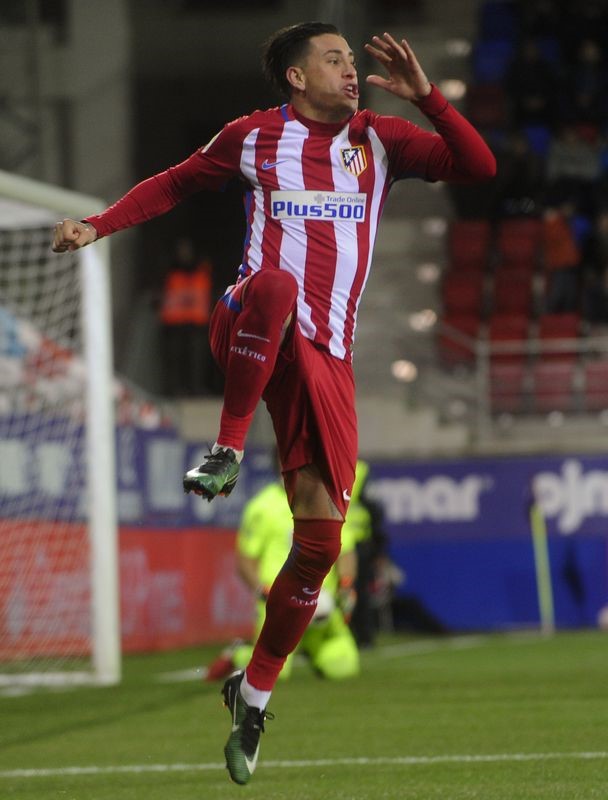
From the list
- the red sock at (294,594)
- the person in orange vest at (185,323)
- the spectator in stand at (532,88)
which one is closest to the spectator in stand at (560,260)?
the spectator in stand at (532,88)

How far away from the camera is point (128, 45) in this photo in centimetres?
1922

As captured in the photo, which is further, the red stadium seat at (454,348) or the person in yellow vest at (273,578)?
the red stadium seat at (454,348)

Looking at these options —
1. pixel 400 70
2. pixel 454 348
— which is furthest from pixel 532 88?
pixel 400 70

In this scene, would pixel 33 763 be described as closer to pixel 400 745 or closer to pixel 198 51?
pixel 400 745

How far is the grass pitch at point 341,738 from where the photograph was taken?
5.00 meters

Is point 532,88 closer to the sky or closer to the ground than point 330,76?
closer to the sky

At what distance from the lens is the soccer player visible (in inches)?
178

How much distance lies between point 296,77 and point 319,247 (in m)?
0.51

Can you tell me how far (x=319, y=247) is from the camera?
4.67m

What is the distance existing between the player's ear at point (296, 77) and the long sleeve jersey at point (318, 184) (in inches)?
3.7

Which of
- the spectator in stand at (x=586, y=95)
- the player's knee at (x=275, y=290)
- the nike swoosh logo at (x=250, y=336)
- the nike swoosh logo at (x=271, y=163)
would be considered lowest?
the nike swoosh logo at (x=250, y=336)

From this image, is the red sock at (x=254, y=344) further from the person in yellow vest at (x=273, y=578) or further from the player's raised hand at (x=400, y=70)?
the person in yellow vest at (x=273, y=578)

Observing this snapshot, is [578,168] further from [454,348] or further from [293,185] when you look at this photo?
[293,185]

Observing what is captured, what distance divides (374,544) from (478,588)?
1.98 meters
